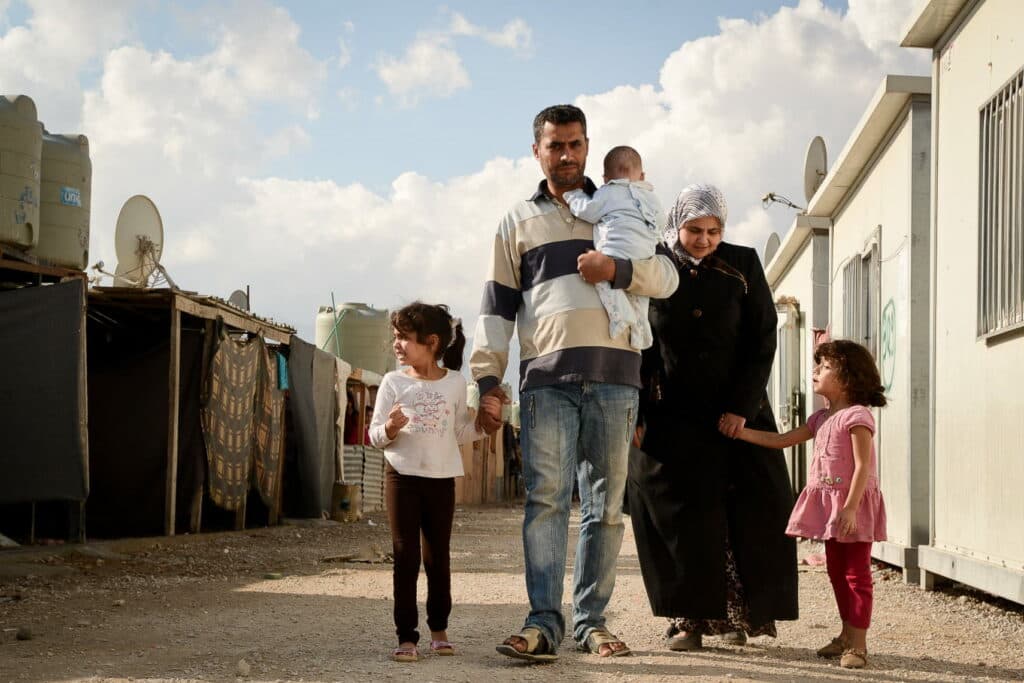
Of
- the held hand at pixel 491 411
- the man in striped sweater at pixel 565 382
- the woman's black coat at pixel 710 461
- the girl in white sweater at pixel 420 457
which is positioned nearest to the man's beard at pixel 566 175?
the man in striped sweater at pixel 565 382

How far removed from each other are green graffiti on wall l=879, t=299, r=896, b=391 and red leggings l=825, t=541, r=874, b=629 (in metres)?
4.32

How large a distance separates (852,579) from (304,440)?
36.3 feet

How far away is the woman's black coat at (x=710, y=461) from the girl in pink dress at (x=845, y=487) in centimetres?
12

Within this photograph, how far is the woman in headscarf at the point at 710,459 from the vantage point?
4633 mm

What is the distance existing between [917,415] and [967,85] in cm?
221

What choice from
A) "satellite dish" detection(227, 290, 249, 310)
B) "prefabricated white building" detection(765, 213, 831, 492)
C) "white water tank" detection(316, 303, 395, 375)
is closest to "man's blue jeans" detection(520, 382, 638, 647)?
"prefabricated white building" detection(765, 213, 831, 492)

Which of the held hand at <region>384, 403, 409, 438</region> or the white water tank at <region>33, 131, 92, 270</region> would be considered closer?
the held hand at <region>384, 403, 409, 438</region>

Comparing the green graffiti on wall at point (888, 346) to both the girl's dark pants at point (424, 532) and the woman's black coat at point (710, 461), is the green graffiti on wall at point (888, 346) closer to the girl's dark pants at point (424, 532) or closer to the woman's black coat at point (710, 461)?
the woman's black coat at point (710, 461)

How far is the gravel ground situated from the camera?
4.27 metres

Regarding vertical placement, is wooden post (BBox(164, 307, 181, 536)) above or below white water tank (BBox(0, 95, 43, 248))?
below

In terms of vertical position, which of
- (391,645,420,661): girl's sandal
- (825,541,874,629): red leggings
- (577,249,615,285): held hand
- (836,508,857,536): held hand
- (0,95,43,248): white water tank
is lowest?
(391,645,420,661): girl's sandal

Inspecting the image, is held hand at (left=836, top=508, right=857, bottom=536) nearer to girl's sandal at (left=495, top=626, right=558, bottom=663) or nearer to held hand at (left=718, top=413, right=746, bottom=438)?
held hand at (left=718, top=413, right=746, bottom=438)

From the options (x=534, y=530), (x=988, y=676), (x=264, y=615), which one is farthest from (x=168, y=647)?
(x=988, y=676)

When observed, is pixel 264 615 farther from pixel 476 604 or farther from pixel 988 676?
pixel 988 676
